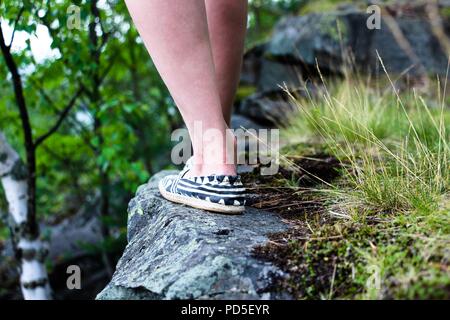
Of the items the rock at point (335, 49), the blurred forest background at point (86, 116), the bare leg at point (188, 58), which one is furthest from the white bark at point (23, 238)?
the rock at point (335, 49)

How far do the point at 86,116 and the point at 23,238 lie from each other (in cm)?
184

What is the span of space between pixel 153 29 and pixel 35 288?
226cm

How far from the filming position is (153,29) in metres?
1.48

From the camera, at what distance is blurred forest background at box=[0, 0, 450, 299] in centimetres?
308

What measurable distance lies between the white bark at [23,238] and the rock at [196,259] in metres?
1.69

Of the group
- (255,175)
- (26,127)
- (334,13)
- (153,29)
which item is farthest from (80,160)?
(153,29)

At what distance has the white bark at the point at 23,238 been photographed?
310cm

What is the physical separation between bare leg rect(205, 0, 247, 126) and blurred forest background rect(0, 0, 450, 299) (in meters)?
1.01

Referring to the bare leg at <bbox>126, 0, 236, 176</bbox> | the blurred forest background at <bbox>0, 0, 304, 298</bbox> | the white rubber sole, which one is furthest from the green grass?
the blurred forest background at <bbox>0, 0, 304, 298</bbox>

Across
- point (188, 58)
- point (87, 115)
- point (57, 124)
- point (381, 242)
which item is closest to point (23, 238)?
point (57, 124)

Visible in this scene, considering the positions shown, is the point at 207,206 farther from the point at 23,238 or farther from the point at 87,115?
the point at 87,115

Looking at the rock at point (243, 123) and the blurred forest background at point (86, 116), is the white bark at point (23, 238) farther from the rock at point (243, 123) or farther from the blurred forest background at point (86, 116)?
the rock at point (243, 123)

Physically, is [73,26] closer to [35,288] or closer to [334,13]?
[35,288]

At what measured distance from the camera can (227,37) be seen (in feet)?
6.55
